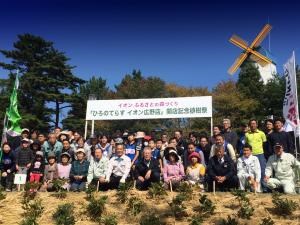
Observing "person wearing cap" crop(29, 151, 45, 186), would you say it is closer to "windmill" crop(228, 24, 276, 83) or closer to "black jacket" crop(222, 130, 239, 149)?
"black jacket" crop(222, 130, 239, 149)

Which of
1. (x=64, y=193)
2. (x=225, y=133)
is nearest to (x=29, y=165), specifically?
(x=64, y=193)

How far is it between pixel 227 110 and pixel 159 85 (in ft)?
34.6

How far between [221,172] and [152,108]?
6624mm

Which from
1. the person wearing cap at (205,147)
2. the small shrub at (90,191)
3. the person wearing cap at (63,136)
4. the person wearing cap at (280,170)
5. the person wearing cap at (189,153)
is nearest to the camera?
the small shrub at (90,191)

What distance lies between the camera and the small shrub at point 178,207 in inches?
273

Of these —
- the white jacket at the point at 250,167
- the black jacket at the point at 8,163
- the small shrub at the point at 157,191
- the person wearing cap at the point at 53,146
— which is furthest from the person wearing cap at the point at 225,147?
the black jacket at the point at 8,163

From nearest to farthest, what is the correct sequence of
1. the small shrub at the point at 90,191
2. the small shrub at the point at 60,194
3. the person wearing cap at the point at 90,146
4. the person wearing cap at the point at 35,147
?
the small shrub at the point at 90,191
the small shrub at the point at 60,194
the person wearing cap at the point at 35,147
the person wearing cap at the point at 90,146

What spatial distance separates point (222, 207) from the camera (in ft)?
23.3

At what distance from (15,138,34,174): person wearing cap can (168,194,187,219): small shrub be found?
4421 millimetres

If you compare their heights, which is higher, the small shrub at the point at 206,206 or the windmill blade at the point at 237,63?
the windmill blade at the point at 237,63

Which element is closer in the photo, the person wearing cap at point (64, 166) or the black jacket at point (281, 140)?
the black jacket at point (281, 140)

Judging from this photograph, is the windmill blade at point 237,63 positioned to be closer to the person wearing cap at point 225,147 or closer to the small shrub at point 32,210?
the person wearing cap at point 225,147

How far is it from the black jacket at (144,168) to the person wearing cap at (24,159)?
289cm

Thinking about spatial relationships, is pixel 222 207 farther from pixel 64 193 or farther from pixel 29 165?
pixel 29 165
